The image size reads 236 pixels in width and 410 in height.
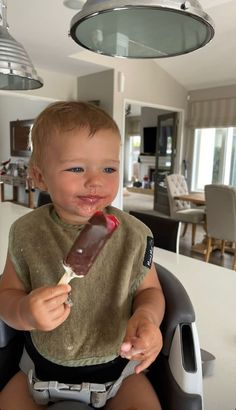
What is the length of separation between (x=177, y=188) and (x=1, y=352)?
406 centimetres

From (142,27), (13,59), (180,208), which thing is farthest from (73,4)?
(180,208)

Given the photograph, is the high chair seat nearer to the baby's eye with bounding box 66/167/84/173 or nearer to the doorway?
the baby's eye with bounding box 66/167/84/173

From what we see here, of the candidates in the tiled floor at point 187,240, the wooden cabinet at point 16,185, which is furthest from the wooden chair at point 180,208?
the wooden cabinet at point 16,185

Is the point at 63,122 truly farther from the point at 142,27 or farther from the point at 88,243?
the point at 142,27

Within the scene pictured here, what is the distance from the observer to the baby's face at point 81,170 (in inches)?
24.7

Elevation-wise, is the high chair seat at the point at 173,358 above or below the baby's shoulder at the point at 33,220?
below

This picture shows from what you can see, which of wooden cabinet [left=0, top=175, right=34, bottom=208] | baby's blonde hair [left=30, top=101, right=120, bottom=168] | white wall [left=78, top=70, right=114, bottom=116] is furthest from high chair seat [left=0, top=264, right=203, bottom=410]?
wooden cabinet [left=0, top=175, right=34, bottom=208]

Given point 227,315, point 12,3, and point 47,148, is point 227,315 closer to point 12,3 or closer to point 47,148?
point 47,148

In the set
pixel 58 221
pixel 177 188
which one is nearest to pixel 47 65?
pixel 177 188

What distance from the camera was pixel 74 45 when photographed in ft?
10.6

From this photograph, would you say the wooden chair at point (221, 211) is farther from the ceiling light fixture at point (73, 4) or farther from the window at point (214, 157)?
the window at point (214, 157)

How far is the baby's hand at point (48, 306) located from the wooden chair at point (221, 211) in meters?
2.90

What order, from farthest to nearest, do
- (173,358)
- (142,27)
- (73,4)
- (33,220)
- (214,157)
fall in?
(214,157) < (73,4) < (142,27) < (33,220) < (173,358)

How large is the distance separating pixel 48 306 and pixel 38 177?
32 cm
